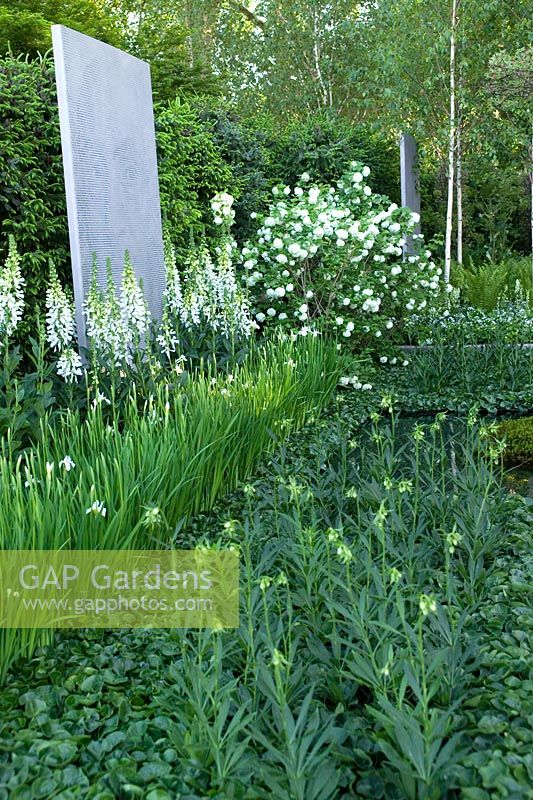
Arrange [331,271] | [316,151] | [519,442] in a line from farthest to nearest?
[316,151], [331,271], [519,442]

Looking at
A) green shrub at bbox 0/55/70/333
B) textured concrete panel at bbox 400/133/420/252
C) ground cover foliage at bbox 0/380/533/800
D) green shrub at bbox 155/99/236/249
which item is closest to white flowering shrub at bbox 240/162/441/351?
green shrub at bbox 155/99/236/249

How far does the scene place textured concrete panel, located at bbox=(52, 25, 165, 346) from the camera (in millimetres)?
5066

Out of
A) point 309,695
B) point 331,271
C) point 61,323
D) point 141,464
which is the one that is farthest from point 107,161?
point 309,695

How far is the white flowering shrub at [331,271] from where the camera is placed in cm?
725

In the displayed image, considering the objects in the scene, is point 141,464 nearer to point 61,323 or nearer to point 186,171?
point 61,323

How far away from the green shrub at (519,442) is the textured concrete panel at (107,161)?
2.62 metres

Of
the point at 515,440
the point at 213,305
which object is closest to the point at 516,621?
the point at 515,440

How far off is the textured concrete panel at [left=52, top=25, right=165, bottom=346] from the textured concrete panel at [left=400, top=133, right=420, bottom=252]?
615 cm

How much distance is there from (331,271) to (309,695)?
19.2ft

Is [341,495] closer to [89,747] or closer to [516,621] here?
[516,621]

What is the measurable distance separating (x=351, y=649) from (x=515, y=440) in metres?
3.08

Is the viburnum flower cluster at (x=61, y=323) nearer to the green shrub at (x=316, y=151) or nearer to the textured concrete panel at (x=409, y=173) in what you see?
the green shrub at (x=316, y=151)

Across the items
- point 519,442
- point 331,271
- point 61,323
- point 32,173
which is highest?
point 32,173

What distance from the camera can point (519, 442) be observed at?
504 centimetres
